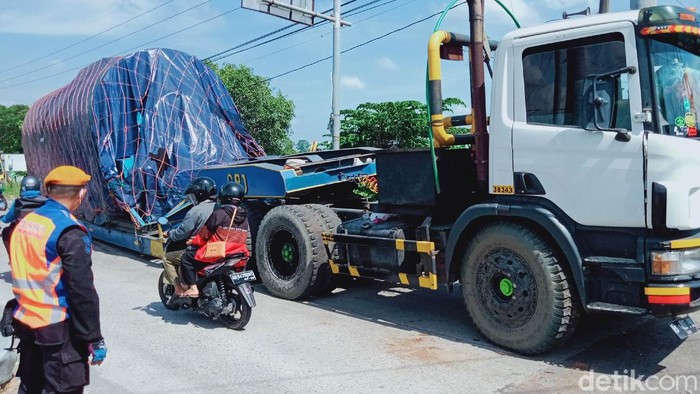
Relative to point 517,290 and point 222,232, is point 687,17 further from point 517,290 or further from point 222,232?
point 222,232

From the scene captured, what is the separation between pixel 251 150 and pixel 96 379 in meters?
6.96

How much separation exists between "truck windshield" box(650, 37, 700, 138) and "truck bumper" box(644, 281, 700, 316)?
1.09 m

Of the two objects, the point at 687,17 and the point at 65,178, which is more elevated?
the point at 687,17

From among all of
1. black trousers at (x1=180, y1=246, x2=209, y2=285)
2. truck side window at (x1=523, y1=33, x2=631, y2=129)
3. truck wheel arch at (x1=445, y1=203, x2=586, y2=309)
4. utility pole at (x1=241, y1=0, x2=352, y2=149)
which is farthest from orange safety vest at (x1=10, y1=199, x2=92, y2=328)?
utility pole at (x1=241, y1=0, x2=352, y2=149)

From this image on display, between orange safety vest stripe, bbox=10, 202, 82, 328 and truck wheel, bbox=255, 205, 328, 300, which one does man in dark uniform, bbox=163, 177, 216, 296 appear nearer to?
truck wheel, bbox=255, 205, 328, 300

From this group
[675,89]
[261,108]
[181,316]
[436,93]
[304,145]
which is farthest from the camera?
[261,108]

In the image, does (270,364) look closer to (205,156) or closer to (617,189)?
(617,189)

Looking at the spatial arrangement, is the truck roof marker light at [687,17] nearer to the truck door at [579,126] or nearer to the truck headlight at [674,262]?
the truck door at [579,126]

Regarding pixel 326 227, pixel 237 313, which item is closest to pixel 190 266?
pixel 237 313

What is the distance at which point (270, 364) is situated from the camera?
16.8ft

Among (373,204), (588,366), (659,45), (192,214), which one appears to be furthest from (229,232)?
(659,45)

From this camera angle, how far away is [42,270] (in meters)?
3.06

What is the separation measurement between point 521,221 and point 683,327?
1.42 m

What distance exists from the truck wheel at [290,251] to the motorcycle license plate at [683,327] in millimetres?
3732
